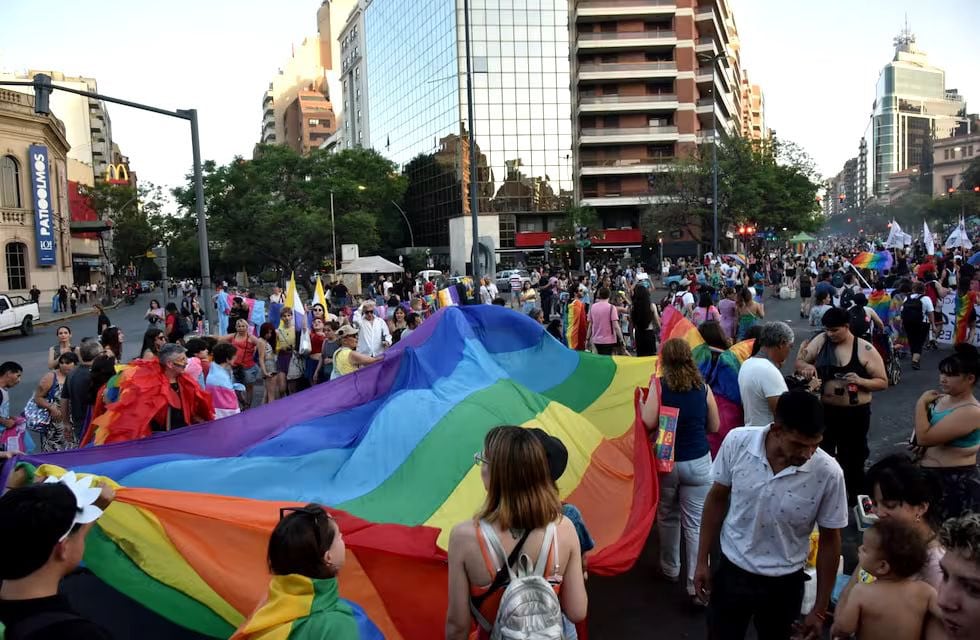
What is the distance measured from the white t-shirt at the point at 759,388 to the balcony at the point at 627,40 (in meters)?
58.4

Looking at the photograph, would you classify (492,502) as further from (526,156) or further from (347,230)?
(526,156)

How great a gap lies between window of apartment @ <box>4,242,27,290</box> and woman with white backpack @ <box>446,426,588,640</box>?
5204cm

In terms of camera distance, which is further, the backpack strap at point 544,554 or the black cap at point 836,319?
the black cap at point 836,319

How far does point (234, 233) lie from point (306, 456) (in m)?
38.6

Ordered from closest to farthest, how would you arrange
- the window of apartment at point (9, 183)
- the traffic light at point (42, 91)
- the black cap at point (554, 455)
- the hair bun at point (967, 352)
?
the black cap at point (554, 455) < the hair bun at point (967, 352) < the traffic light at point (42, 91) < the window of apartment at point (9, 183)

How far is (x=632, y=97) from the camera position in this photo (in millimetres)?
60094

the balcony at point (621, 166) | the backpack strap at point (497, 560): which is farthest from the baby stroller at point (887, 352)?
the balcony at point (621, 166)

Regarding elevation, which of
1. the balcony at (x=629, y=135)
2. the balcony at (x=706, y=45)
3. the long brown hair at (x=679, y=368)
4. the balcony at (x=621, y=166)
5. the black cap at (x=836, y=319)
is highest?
the balcony at (x=706, y=45)

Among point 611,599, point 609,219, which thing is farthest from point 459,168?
point 611,599

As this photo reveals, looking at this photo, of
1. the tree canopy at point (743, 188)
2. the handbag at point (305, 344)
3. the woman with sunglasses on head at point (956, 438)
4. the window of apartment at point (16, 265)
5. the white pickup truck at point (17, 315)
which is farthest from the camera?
the tree canopy at point (743, 188)

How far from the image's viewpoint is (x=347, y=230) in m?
46.7

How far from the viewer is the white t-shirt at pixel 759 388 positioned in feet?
17.8

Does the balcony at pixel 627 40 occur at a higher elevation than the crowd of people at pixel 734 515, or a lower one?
higher

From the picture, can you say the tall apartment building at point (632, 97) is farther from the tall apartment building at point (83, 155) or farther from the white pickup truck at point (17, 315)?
the white pickup truck at point (17, 315)
